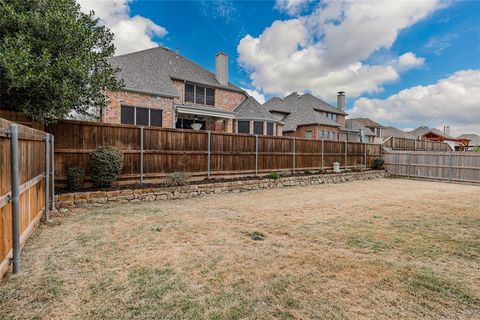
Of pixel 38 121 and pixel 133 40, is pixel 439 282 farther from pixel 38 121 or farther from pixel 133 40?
pixel 133 40

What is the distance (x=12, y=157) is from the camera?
2746 mm

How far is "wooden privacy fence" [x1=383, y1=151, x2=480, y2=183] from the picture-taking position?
13.5m

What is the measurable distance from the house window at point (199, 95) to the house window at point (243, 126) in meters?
2.59

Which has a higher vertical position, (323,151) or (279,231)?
(323,151)

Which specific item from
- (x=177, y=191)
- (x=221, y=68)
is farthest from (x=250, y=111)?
(x=177, y=191)

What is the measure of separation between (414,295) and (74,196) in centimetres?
707

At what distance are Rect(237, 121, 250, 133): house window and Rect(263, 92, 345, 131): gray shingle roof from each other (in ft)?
32.4

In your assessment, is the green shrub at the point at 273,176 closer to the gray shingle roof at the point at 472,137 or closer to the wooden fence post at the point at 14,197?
the wooden fence post at the point at 14,197

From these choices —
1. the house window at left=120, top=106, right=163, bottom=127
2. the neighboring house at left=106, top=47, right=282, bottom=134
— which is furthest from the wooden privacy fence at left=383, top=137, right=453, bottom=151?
the house window at left=120, top=106, right=163, bottom=127

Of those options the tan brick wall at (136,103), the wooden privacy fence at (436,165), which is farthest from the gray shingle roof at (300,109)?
the tan brick wall at (136,103)

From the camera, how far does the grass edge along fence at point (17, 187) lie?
255 centimetres

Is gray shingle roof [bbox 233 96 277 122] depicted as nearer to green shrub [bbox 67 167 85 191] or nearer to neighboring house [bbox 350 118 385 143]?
green shrub [bbox 67 167 85 191]

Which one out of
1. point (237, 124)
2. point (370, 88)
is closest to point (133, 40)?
point (237, 124)

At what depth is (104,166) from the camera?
21.3 feet
